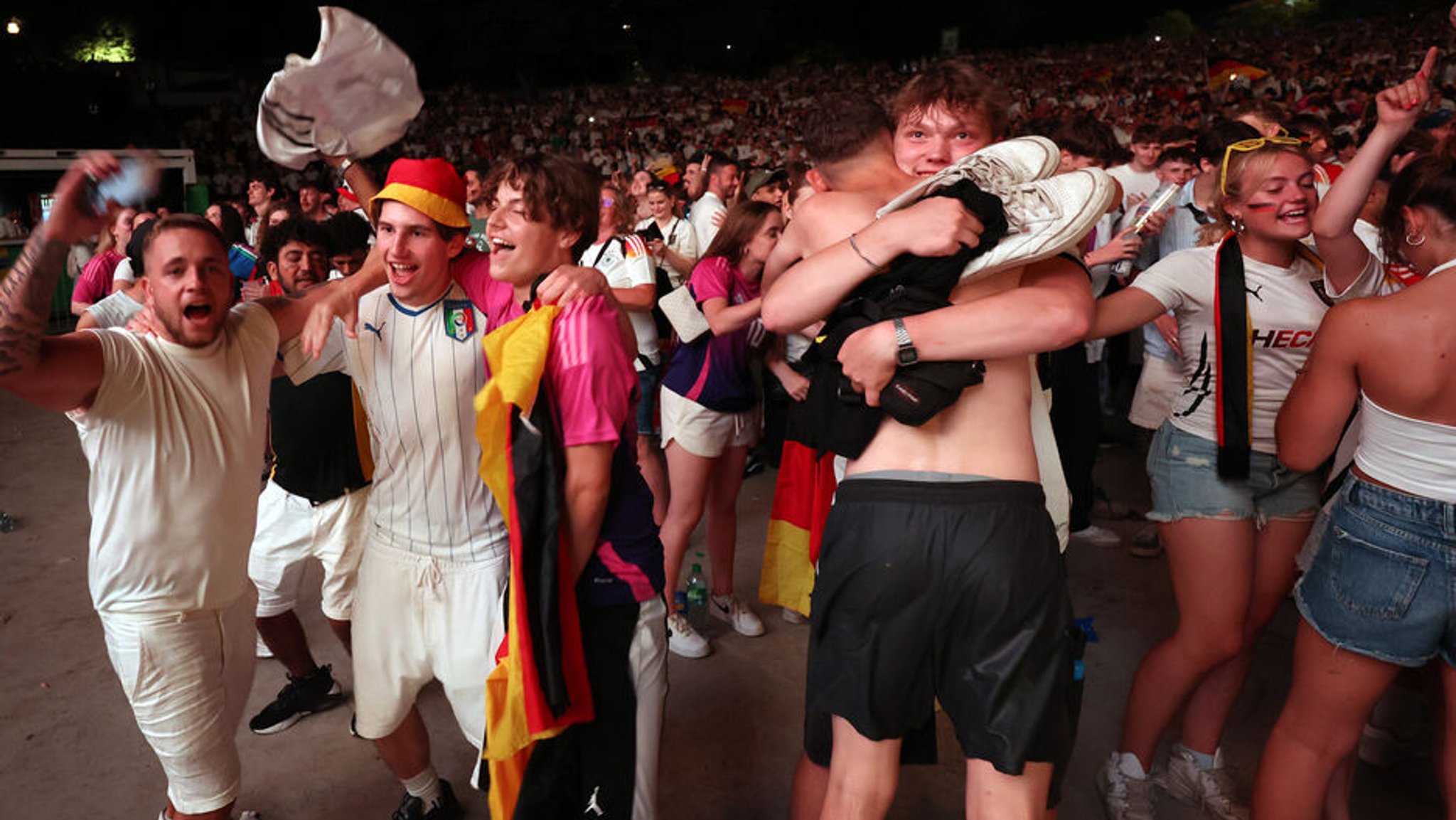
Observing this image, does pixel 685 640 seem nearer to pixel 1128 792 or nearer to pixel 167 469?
pixel 1128 792

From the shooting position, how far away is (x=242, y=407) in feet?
7.46

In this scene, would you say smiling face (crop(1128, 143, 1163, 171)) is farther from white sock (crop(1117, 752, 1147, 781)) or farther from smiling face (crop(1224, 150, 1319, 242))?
white sock (crop(1117, 752, 1147, 781))

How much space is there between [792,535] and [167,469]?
2032mm

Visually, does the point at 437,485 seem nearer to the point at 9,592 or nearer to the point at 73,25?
the point at 9,592

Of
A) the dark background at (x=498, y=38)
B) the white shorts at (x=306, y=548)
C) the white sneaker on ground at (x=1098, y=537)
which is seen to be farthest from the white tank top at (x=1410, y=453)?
the dark background at (x=498, y=38)

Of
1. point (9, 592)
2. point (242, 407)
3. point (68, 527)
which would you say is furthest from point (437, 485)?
point (68, 527)

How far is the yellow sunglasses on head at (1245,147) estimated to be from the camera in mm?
2627

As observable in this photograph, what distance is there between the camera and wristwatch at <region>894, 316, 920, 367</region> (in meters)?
1.67

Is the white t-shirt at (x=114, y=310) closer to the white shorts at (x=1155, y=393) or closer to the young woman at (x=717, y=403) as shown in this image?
the young woman at (x=717, y=403)

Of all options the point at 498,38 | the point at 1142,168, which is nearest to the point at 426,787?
the point at 1142,168

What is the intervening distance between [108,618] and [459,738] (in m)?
1.40

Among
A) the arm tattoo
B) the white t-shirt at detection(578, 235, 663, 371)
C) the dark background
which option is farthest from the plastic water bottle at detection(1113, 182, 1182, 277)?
the dark background

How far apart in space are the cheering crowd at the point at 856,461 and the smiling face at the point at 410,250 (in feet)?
0.04

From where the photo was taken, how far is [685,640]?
12.6ft
